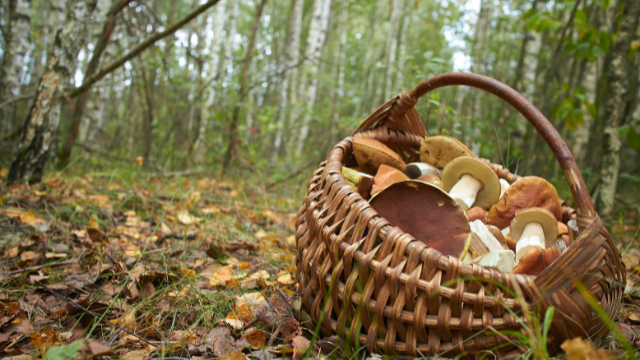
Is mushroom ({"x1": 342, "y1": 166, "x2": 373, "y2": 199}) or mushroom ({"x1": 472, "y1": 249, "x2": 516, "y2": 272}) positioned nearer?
mushroom ({"x1": 472, "y1": 249, "x2": 516, "y2": 272})

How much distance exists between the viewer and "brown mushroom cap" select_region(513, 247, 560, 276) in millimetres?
1067

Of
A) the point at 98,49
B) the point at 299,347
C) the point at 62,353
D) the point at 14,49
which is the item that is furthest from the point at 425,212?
the point at 14,49

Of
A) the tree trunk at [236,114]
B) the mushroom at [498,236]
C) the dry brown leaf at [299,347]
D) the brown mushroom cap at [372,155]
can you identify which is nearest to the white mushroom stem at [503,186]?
the mushroom at [498,236]

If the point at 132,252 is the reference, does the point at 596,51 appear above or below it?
above

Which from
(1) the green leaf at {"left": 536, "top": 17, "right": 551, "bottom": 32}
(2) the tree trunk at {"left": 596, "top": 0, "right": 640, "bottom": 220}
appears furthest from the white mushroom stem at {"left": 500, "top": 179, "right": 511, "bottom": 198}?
(1) the green leaf at {"left": 536, "top": 17, "right": 551, "bottom": 32}

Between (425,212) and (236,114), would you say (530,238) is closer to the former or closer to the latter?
(425,212)

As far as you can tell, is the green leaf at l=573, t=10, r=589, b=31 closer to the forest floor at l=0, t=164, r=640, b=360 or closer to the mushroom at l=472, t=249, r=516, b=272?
the forest floor at l=0, t=164, r=640, b=360

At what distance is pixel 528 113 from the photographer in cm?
127

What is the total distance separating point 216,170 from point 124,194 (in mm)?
1923

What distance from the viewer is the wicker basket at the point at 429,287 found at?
88 centimetres

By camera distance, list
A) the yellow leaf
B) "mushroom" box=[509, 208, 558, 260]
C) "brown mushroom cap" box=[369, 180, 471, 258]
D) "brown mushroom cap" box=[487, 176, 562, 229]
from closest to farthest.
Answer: "brown mushroom cap" box=[369, 180, 471, 258] < "mushroom" box=[509, 208, 558, 260] < "brown mushroom cap" box=[487, 176, 562, 229] < the yellow leaf

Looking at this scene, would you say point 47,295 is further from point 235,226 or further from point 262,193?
point 262,193

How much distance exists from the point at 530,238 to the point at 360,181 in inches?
25.9

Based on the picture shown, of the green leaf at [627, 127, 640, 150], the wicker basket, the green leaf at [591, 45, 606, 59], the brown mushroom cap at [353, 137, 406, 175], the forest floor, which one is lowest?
the forest floor
